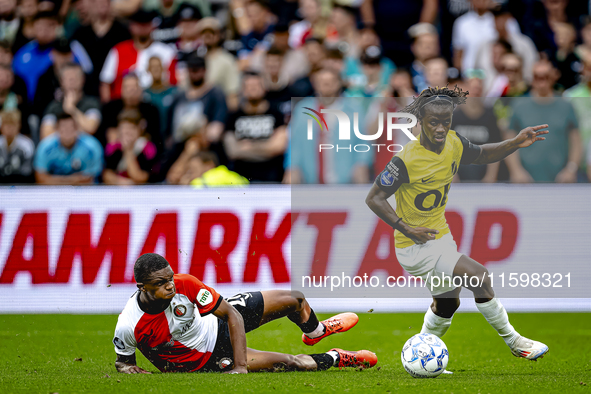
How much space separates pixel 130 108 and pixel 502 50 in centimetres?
516

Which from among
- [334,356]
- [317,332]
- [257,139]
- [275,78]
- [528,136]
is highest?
[275,78]

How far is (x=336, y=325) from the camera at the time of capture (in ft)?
20.9

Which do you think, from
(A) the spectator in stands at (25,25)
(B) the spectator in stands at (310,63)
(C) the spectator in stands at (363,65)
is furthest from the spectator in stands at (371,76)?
(A) the spectator in stands at (25,25)

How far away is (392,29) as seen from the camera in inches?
419

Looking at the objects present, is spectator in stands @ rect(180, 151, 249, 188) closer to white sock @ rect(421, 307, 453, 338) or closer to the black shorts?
the black shorts

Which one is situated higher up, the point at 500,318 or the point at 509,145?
the point at 509,145

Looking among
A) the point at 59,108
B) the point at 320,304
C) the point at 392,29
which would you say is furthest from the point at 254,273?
the point at 392,29

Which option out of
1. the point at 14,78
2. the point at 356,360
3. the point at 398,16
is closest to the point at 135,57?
the point at 14,78

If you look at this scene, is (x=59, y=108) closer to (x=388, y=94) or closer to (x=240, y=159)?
(x=240, y=159)

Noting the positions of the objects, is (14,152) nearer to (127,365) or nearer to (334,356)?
(127,365)

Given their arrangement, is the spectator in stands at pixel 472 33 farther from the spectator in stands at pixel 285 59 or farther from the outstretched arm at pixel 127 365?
the outstretched arm at pixel 127 365

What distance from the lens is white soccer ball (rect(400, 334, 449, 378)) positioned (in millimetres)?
5418

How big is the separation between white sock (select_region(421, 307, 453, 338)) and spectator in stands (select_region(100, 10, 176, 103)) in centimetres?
585

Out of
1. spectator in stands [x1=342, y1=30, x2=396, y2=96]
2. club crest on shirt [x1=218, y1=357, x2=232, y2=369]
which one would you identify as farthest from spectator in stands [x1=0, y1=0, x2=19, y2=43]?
club crest on shirt [x1=218, y1=357, x2=232, y2=369]
